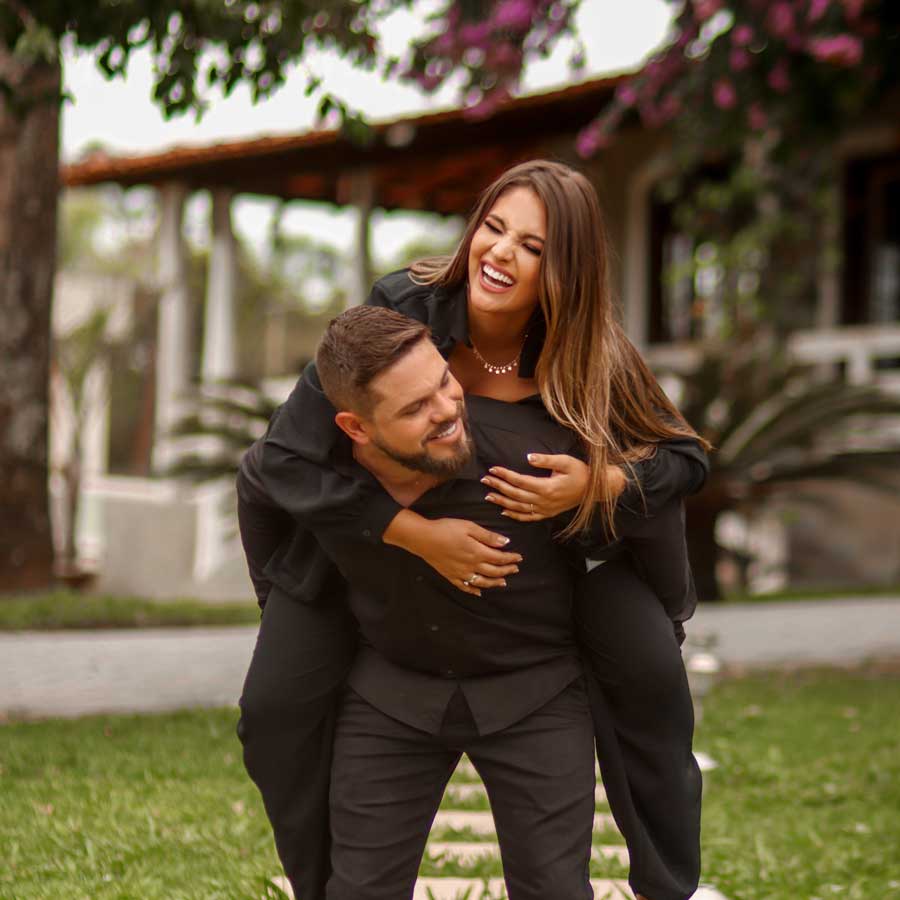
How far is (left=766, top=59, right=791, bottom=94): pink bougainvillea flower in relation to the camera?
10.0m

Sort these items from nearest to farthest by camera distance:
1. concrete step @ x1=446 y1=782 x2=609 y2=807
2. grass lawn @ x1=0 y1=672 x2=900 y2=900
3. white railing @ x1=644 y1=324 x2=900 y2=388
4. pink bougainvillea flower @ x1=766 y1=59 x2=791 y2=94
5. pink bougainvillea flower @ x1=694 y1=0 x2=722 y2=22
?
grass lawn @ x1=0 y1=672 x2=900 y2=900
concrete step @ x1=446 y1=782 x2=609 y2=807
pink bougainvillea flower @ x1=694 y1=0 x2=722 y2=22
pink bougainvillea flower @ x1=766 y1=59 x2=791 y2=94
white railing @ x1=644 y1=324 x2=900 y2=388

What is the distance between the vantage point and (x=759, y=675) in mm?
7551

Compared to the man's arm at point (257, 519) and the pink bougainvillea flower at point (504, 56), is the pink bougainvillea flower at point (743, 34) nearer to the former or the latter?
the pink bougainvillea flower at point (504, 56)

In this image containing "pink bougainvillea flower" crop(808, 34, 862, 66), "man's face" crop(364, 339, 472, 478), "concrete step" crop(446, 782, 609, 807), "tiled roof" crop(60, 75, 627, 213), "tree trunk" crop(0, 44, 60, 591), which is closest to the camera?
"man's face" crop(364, 339, 472, 478)

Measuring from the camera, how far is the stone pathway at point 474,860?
3.79 meters

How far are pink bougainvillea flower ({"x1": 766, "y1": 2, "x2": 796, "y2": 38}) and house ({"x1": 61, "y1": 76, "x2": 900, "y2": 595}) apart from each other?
3873 mm

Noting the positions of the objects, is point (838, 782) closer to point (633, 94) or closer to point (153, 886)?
point (153, 886)

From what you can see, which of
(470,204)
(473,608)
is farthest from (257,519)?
(470,204)

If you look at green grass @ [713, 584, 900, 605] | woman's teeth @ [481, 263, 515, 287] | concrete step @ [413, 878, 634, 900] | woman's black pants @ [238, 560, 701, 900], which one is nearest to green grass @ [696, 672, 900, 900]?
concrete step @ [413, 878, 634, 900]

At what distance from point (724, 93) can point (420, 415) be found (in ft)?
25.7

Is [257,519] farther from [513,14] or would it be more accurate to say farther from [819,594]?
[819,594]

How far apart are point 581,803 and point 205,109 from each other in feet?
10.8

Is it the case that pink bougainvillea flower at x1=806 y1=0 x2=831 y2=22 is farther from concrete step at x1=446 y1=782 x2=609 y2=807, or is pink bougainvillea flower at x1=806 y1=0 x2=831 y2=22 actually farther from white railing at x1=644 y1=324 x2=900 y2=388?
concrete step at x1=446 y1=782 x2=609 y2=807

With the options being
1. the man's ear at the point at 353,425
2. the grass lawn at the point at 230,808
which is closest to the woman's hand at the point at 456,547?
the man's ear at the point at 353,425
